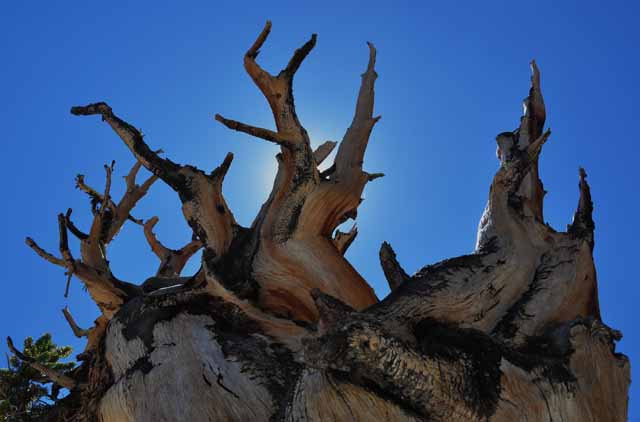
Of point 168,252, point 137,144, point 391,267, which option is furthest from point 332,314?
point 168,252

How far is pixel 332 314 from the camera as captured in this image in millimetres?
2197

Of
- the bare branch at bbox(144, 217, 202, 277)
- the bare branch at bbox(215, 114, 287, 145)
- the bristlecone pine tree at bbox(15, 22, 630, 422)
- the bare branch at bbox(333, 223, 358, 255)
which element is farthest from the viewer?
the bare branch at bbox(144, 217, 202, 277)

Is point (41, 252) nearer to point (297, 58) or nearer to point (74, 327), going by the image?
point (74, 327)

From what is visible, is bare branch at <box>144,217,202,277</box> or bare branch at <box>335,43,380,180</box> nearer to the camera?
bare branch at <box>335,43,380,180</box>

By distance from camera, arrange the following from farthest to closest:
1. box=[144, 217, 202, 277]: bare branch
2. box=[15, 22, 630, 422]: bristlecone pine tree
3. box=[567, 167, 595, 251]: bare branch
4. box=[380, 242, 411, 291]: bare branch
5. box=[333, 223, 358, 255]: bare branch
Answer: box=[144, 217, 202, 277]: bare branch < box=[333, 223, 358, 255]: bare branch < box=[380, 242, 411, 291]: bare branch < box=[567, 167, 595, 251]: bare branch < box=[15, 22, 630, 422]: bristlecone pine tree

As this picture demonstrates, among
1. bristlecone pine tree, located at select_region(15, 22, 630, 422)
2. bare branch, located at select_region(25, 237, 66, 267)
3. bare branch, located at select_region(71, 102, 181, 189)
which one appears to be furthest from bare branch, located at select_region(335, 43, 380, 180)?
bare branch, located at select_region(25, 237, 66, 267)

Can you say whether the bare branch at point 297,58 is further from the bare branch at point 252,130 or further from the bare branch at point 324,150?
the bare branch at point 324,150

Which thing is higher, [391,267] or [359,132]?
[359,132]

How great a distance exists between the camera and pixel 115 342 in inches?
121

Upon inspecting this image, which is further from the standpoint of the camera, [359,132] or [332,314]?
[359,132]

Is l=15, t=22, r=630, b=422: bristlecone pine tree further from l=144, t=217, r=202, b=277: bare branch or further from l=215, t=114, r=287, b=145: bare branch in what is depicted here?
l=144, t=217, r=202, b=277: bare branch

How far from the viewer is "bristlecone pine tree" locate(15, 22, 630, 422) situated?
7.07ft

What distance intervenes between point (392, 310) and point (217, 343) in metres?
0.79

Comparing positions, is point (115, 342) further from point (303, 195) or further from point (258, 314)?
point (303, 195)
